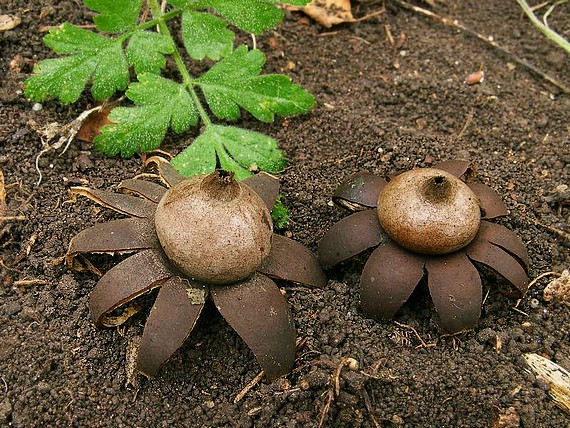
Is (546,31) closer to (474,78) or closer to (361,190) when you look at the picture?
(474,78)

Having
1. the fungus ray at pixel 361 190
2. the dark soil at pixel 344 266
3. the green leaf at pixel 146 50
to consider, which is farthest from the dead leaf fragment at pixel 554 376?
the green leaf at pixel 146 50

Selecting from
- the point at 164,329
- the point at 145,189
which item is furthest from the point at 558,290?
the point at 145,189

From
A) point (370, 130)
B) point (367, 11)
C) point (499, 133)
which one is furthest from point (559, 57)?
point (370, 130)

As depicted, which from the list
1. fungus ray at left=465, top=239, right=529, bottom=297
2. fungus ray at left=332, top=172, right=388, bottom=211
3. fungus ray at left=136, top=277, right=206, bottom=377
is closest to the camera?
fungus ray at left=136, top=277, right=206, bottom=377

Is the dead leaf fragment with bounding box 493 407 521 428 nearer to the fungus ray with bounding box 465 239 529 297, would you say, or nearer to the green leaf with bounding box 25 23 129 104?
the fungus ray with bounding box 465 239 529 297

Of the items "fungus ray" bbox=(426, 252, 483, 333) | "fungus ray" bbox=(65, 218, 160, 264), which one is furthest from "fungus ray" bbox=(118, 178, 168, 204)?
"fungus ray" bbox=(426, 252, 483, 333)

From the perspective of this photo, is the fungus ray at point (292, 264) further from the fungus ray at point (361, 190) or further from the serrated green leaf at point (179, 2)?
the serrated green leaf at point (179, 2)
